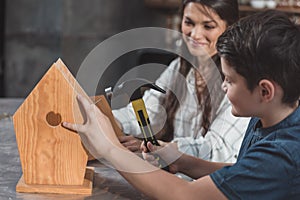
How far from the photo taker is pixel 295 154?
1146 millimetres

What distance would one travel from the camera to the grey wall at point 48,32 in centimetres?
418

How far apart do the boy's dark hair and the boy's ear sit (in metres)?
0.01

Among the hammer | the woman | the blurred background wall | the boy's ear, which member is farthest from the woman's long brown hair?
the blurred background wall

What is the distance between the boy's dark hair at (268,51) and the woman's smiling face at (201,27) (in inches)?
34.9

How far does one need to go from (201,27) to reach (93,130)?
1.00 metres

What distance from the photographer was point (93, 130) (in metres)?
1.25

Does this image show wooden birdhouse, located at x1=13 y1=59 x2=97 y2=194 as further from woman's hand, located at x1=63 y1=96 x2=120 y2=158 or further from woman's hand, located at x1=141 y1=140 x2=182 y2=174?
woman's hand, located at x1=141 y1=140 x2=182 y2=174

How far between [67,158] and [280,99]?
51 centimetres

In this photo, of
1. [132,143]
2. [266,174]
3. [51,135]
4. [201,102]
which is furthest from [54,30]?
[266,174]

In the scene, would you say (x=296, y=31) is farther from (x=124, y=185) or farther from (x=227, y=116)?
(x=227, y=116)

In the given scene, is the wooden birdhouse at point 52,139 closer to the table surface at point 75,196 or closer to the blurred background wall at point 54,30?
the table surface at point 75,196

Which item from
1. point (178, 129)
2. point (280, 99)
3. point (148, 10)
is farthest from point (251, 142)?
point (148, 10)

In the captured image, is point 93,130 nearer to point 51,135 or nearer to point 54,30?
point 51,135

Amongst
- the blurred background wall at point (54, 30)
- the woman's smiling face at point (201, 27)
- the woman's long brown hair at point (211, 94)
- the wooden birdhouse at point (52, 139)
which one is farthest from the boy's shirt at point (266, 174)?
the blurred background wall at point (54, 30)
